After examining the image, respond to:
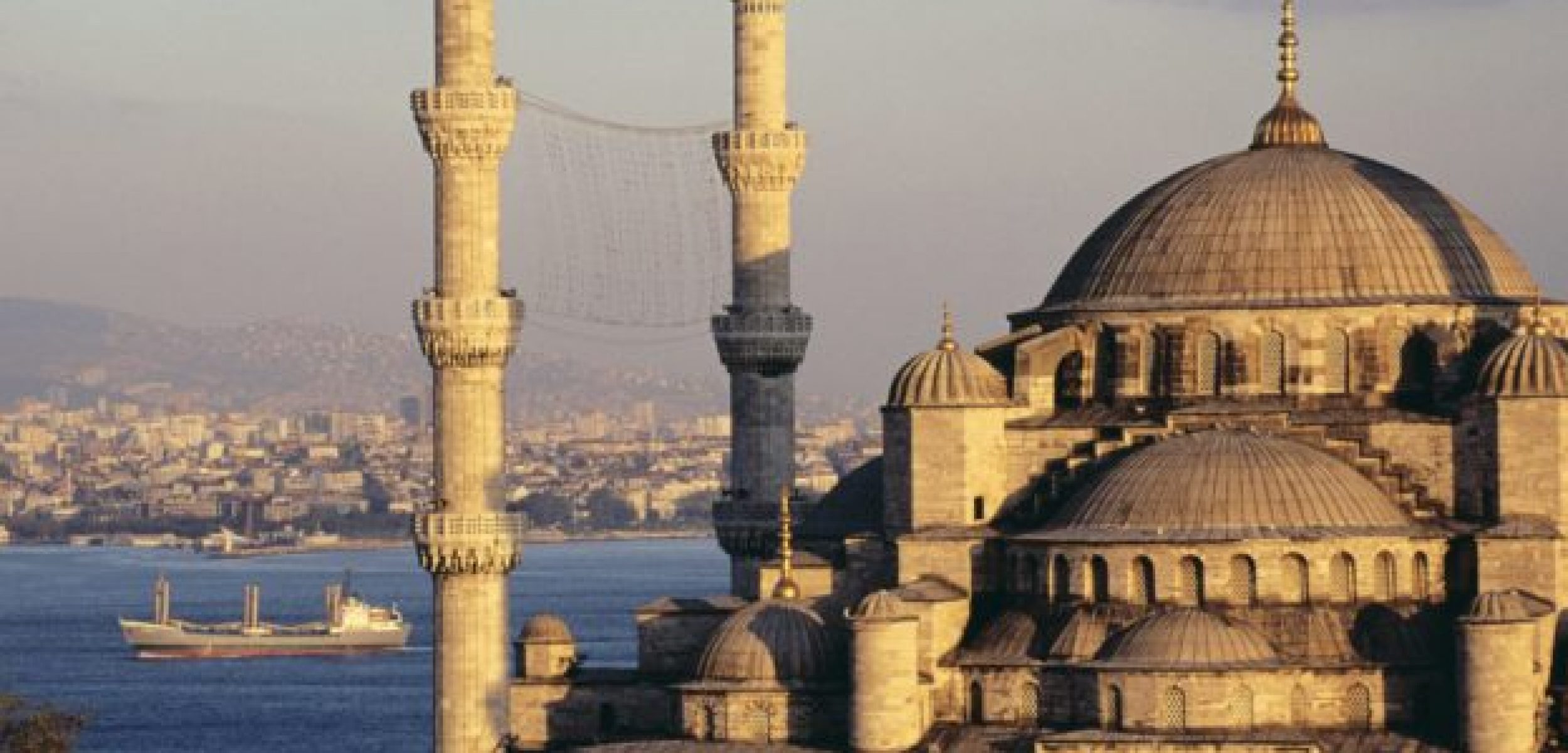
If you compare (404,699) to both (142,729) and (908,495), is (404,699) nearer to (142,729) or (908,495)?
(142,729)

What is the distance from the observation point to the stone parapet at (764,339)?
84.7 meters

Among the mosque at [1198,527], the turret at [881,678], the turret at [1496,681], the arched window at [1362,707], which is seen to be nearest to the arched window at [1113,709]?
the mosque at [1198,527]

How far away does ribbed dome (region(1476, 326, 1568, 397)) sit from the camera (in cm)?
7112

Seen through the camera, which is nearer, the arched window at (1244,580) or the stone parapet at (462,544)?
the arched window at (1244,580)

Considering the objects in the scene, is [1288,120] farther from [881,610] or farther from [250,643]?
[250,643]

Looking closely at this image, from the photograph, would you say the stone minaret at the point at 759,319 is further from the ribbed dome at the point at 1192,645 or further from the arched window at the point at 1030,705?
the ribbed dome at the point at 1192,645

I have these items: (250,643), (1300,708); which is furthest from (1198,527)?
(250,643)

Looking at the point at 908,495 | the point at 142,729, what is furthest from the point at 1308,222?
the point at 142,729

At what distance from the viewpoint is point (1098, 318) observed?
253 ft

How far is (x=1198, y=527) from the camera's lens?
2773 inches

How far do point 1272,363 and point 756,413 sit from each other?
12.8 m

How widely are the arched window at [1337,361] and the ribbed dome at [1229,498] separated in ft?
11.2

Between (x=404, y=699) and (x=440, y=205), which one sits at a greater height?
(x=440, y=205)

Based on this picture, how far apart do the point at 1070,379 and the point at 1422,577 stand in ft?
27.8
